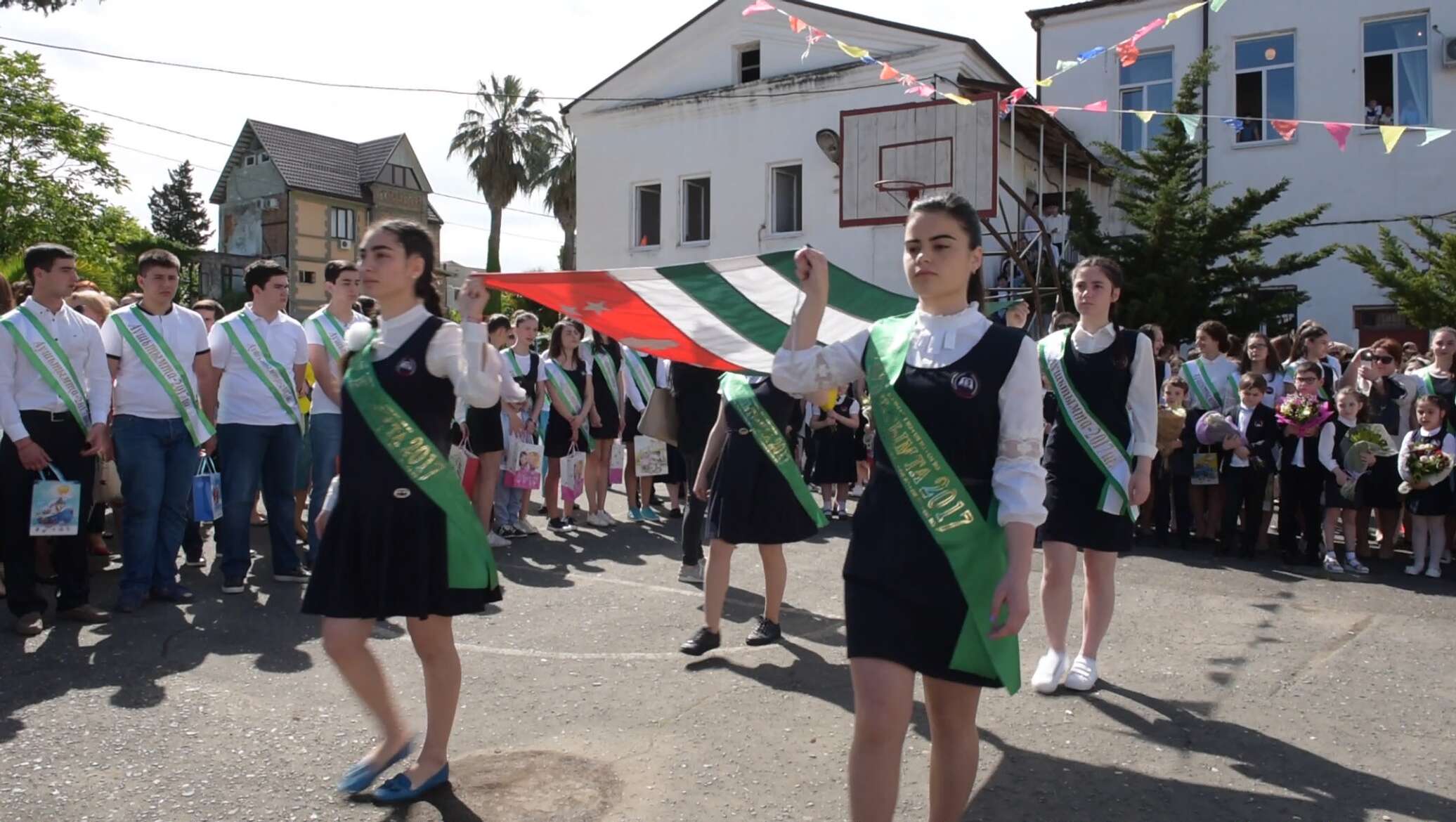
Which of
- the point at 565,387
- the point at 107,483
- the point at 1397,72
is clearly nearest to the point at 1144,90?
the point at 1397,72

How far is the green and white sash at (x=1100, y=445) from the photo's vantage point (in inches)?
200

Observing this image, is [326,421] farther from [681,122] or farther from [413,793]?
[681,122]

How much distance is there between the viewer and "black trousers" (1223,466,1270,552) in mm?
9414

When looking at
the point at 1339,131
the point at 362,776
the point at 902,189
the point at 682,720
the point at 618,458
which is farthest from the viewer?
the point at 902,189

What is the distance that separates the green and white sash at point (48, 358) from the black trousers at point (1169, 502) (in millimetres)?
8507

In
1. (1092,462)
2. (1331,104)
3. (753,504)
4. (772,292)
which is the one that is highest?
(1331,104)

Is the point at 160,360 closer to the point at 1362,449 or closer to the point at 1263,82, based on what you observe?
the point at 1362,449

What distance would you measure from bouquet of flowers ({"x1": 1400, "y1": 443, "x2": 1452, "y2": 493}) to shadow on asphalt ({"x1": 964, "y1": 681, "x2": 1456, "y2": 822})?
5302 millimetres

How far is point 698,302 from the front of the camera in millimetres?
4879

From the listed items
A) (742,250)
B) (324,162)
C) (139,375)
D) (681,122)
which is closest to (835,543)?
(139,375)

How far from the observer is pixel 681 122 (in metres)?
25.3

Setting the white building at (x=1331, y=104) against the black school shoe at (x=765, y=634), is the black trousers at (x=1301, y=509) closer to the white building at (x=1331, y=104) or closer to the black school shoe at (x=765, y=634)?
the black school shoe at (x=765, y=634)

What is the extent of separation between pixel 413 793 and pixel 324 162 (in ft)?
211

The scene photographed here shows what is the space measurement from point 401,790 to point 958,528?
2187mm
